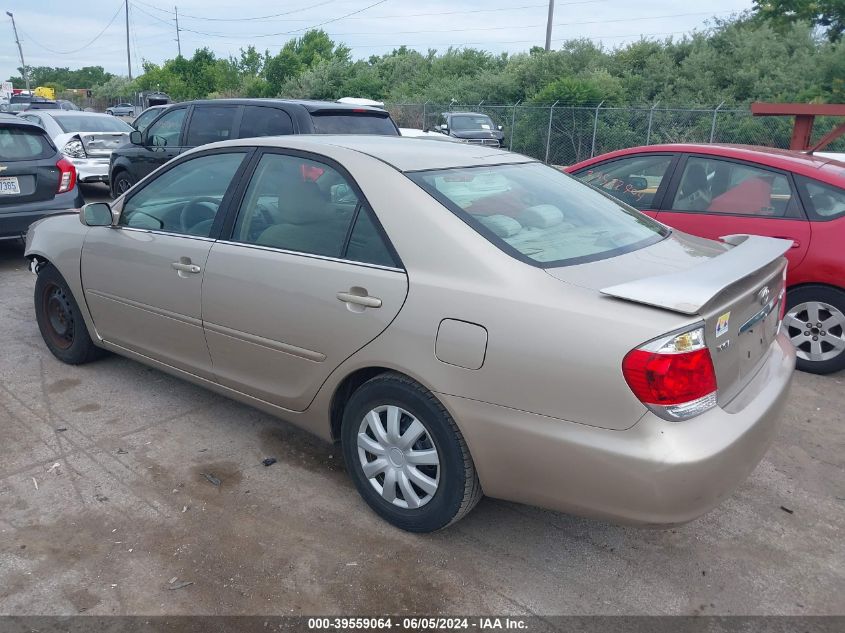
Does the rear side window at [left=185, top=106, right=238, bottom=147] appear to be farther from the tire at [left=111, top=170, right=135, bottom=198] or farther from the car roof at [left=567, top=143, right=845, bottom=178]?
the car roof at [left=567, top=143, right=845, bottom=178]

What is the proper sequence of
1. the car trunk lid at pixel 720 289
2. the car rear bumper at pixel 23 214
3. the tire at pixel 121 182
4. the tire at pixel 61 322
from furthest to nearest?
the tire at pixel 121 182 → the car rear bumper at pixel 23 214 → the tire at pixel 61 322 → the car trunk lid at pixel 720 289

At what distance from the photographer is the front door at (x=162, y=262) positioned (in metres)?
3.64

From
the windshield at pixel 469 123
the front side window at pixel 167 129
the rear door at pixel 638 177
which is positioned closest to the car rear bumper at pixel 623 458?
the rear door at pixel 638 177

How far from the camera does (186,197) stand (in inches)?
154

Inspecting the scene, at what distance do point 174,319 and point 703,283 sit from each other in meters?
2.64

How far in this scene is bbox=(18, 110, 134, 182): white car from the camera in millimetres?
11945

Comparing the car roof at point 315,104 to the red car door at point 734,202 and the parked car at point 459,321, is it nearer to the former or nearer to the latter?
the parked car at point 459,321

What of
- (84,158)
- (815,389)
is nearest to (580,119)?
(84,158)

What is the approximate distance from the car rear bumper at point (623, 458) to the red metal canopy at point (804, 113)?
4.18 metres

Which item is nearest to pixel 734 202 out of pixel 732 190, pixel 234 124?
pixel 732 190

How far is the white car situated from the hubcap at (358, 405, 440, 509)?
10.4m

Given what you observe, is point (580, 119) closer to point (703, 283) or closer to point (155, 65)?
point (703, 283)

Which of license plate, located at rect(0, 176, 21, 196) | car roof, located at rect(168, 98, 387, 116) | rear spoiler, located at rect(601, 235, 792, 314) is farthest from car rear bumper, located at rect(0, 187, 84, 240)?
rear spoiler, located at rect(601, 235, 792, 314)

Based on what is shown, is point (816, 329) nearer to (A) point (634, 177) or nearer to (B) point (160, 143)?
(A) point (634, 177)
